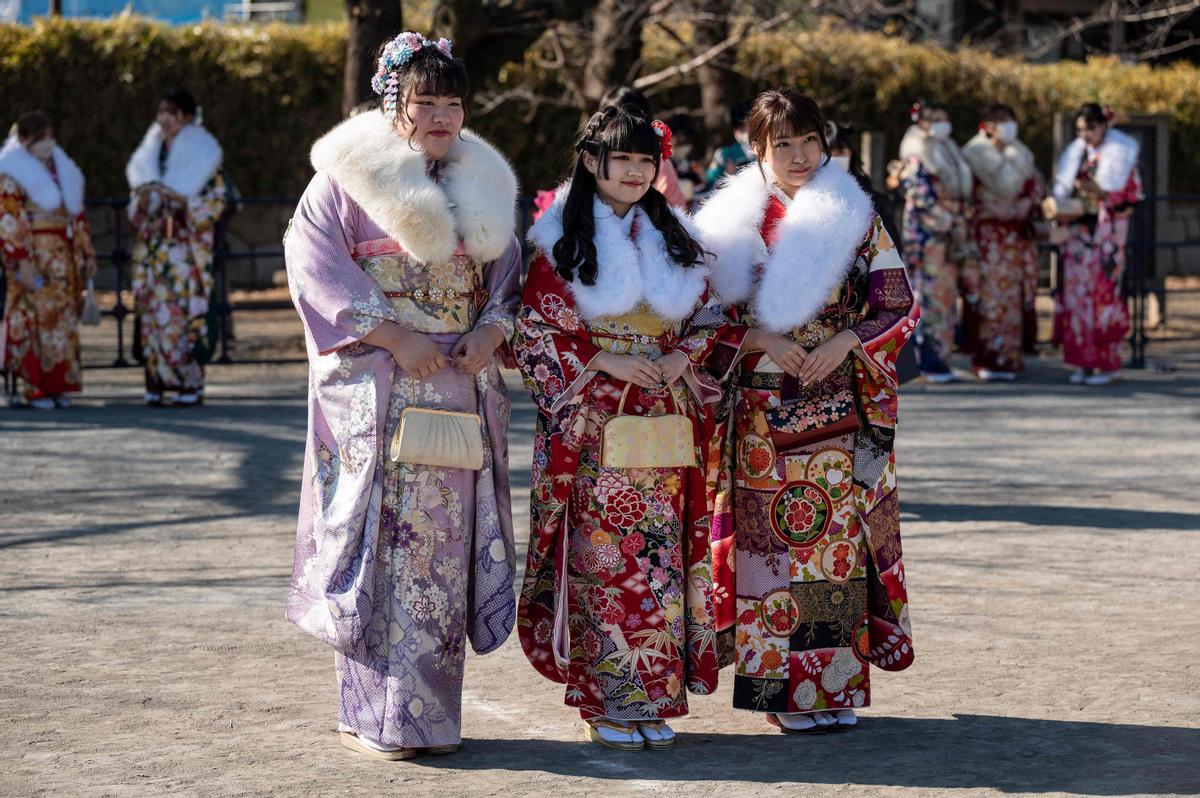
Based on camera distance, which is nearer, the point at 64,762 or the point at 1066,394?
the point at 64,762

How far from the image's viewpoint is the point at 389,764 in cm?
426

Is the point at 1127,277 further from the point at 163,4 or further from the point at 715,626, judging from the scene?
the point at 163,4

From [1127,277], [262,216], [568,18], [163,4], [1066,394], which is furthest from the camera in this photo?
[163,4]

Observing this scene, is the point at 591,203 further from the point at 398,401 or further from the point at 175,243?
the point at 175,243

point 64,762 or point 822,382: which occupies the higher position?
point 822,382

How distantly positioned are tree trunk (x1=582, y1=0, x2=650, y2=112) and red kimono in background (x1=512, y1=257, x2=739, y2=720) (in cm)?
953

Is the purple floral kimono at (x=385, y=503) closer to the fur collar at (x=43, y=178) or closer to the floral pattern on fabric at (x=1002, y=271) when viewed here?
the fur collar at (x=43, y=178)

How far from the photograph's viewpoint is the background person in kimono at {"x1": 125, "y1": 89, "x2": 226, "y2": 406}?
10375 millimetres

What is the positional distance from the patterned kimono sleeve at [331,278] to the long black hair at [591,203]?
48 cm

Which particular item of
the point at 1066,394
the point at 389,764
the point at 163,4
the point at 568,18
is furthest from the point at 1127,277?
the point at 163,4

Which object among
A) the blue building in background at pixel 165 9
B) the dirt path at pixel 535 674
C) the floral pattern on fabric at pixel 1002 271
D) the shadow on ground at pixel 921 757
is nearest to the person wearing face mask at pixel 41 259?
the dirt path at pixel 535 674

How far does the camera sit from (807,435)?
4.59 meters

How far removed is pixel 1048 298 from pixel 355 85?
854cm

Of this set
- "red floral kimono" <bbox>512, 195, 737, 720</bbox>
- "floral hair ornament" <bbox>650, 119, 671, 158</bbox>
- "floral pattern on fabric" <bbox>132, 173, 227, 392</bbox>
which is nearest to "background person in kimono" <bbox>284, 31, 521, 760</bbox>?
"red floral kimono" <bbox>512, 195, 737, 720</bbox>
